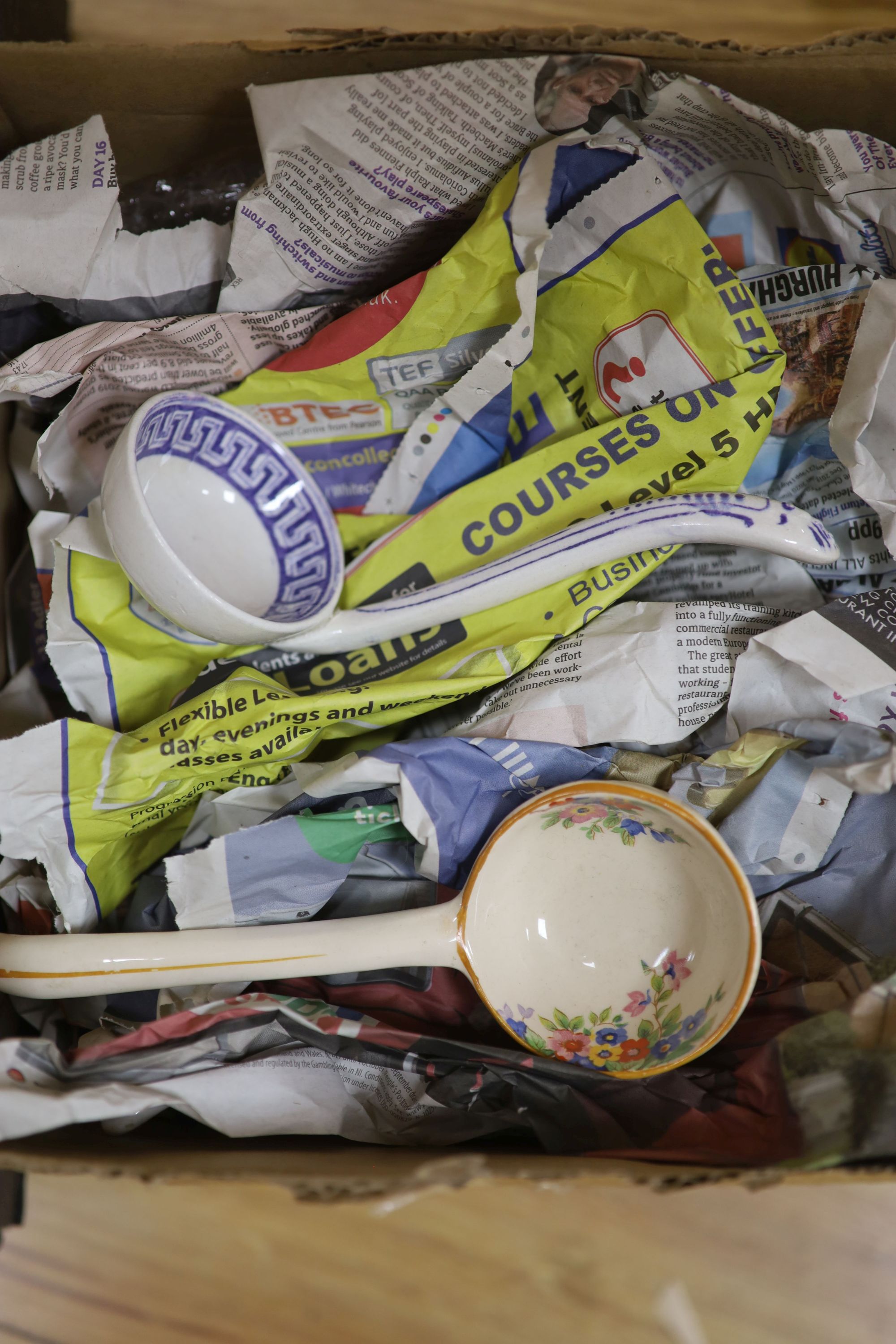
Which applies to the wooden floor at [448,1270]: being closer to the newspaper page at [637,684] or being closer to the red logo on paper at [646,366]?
the newspaper page at [637,684]

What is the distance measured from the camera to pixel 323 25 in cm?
48

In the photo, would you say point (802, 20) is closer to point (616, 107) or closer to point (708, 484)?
point (616, 107)

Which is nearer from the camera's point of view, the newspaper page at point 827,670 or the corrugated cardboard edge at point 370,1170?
the corrugated cardboard edge at point 370,1170

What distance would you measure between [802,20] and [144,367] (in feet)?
1.36

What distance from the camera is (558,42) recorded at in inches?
14.9

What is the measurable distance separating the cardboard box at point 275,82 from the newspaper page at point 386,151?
11mm

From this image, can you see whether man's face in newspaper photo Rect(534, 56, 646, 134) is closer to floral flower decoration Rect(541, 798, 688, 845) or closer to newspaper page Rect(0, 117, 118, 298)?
newspaper page Rect(0, 117, 118, 298)

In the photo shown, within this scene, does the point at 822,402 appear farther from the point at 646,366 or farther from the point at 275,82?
the point at 275,82

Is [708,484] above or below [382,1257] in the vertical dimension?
above

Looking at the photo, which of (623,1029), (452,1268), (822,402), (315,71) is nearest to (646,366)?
(822,402)

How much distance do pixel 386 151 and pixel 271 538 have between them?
20 cm

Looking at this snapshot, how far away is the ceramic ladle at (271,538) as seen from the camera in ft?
1.35

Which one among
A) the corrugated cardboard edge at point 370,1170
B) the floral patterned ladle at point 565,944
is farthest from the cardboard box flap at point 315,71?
the corrugated cardboard edge at point 370,1170

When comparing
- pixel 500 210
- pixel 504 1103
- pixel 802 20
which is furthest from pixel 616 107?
pixel 504 1103
